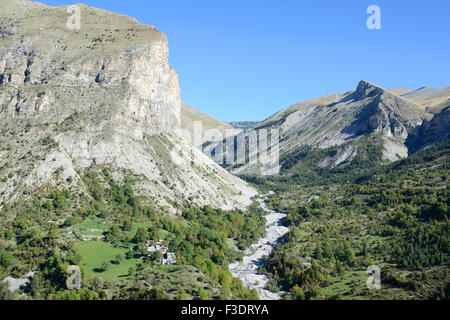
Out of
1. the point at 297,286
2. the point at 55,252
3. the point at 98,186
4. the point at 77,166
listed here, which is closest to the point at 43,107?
the point at 77,166

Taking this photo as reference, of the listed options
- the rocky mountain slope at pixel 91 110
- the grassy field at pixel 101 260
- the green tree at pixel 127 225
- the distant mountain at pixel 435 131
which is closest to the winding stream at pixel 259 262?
the rocky mountain slope at pixel 91 110

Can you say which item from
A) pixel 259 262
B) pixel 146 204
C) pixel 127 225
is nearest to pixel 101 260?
pixel 127 225

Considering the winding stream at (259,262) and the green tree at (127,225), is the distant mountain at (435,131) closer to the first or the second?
the winding stream at (259,262)

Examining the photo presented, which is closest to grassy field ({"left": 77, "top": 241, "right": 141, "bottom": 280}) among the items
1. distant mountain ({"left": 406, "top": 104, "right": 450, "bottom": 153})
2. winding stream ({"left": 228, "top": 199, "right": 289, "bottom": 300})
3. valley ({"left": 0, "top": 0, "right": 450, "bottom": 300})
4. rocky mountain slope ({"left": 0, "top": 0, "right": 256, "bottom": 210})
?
valley ({"left": 0, "top": 0, "right": 450, "bottom": 300})

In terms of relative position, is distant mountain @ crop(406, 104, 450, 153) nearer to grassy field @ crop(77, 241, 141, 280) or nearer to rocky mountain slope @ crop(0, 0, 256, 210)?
rocky mountain slope @ crop(0, 0, 256, 210)
